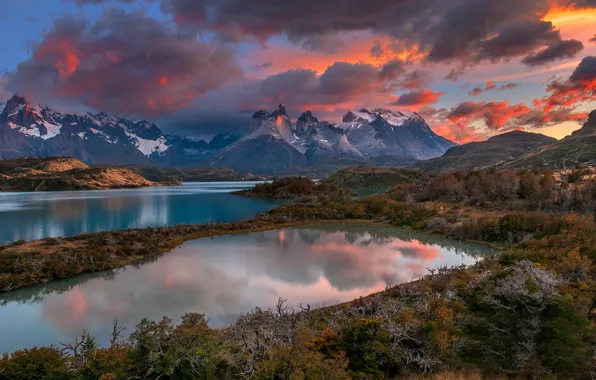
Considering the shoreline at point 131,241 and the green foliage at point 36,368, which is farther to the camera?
the shoreline at point 131,241

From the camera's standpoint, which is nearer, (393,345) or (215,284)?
(393,345)

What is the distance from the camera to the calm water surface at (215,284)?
70.0 ft

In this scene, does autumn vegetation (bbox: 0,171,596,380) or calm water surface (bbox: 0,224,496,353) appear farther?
calm water surface (bbox: 0,224,496,353)

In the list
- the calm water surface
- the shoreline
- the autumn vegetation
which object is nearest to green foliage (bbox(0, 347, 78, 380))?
the autumn vegetation

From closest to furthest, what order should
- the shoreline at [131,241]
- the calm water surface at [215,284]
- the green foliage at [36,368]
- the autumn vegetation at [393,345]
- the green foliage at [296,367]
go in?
the green foliage at [296,367] → the green foliage at [36,368] → the autumn vegetation at [393,345] → the calm water surface at [215,284] → the shoreline at [131,241]

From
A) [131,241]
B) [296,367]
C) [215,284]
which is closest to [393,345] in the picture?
[296,367]

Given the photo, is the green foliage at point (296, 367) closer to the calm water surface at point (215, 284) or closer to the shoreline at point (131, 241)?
the calm water surface at point (215, 284)

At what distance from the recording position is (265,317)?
667 inches

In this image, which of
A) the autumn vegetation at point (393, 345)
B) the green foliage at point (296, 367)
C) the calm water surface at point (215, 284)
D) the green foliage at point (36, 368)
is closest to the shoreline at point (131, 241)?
the calm water surface at point (215, 284)

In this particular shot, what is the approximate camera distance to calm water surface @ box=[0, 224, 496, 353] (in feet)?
70.0

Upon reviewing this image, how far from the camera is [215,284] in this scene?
28000 mm

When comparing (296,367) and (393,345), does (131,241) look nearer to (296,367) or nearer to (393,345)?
(296,367)

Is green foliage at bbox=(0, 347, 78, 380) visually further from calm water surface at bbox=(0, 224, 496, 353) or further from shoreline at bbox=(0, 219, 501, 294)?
shoreline at bbox=(0, 219, 501, 294)

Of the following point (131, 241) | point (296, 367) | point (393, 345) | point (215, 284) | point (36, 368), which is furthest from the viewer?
point (131, 241)
